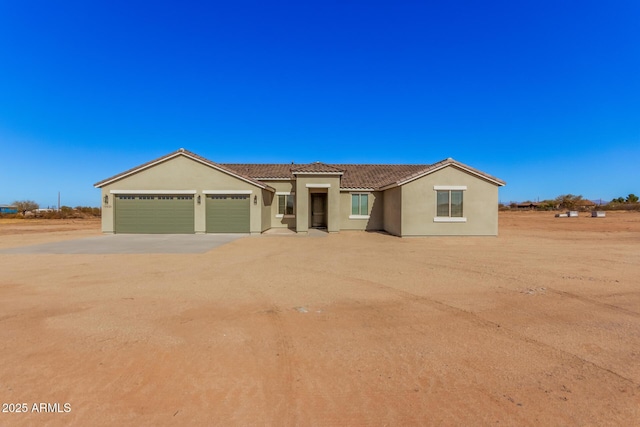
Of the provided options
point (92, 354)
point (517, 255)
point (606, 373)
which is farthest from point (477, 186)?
point (92, 354)

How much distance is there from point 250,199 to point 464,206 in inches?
499

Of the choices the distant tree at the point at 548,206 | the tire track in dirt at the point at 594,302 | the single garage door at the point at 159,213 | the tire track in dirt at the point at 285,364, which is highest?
the distant tree at the point at 548,206

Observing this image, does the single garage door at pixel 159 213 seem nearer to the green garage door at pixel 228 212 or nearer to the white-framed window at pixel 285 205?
the green garage door at pixel 228 212

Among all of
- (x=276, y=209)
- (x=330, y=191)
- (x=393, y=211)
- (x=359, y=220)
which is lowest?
(x=359, y=220)

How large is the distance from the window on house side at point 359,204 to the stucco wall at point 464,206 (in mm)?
3931

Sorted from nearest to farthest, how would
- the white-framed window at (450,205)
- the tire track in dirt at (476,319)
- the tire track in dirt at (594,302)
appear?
the tire track in dirt at (476,319), the tire track in dirt at (594,302), the white-framed window at (450,205)

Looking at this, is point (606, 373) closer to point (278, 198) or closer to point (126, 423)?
point (126, 423)

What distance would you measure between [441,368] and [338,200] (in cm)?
1614

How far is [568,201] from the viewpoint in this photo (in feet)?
216

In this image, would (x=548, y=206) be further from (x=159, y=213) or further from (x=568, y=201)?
(x=159, y=213)

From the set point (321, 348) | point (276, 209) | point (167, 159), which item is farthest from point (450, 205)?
point (167, 159)

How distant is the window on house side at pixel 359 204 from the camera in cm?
2070

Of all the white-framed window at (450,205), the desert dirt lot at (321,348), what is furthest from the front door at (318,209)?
the desert dirt lot at (321,348)

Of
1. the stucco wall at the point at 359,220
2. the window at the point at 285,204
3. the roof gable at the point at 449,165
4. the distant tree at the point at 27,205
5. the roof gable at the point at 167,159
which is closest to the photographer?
the roof gable at the point at 449,165
